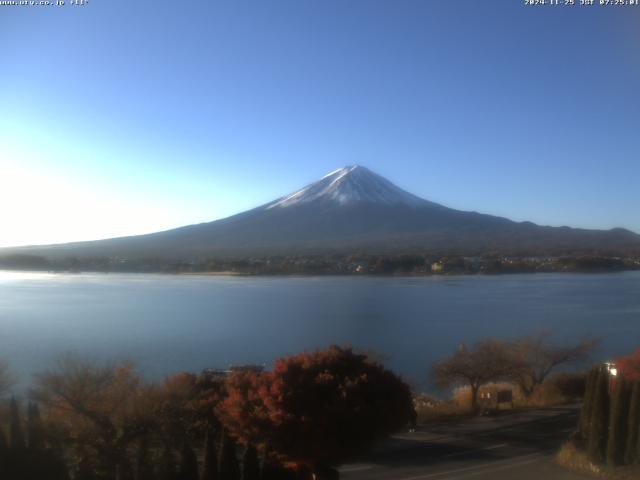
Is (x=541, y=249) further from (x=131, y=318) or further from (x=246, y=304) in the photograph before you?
Result: (x=131, y=318)

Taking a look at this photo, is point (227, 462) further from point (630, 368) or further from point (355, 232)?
point (355, 232)

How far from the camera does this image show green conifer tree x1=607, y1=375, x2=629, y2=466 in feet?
22.4

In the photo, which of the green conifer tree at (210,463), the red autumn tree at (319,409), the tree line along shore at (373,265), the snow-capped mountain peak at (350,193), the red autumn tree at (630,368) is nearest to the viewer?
the red autumn tree at (319,409)

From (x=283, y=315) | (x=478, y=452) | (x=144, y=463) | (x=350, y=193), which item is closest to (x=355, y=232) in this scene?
(x=350, y=193)

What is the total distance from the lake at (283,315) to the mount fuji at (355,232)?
7659mm

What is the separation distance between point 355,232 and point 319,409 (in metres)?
47.3

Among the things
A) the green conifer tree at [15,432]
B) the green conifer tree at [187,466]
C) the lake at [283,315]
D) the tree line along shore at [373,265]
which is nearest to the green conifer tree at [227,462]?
the green conifer tree at [187,466]

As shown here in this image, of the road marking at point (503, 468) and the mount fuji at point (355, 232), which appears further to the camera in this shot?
the mount fuji at point (355, 232)

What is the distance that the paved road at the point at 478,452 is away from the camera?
23.2 ft

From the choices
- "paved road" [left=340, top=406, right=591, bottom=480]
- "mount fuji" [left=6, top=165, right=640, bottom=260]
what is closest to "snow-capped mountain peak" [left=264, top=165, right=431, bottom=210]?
"mount fuji" [left=6, top=165, right=640, bottom=260]

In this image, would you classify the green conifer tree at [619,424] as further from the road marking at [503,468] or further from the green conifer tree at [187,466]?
the green conifer tree at [187,466]

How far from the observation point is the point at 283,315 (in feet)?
65.7

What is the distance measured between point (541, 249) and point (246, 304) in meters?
24.6

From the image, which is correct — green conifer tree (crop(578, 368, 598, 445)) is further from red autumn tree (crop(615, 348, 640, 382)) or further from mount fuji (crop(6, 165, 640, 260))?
mount fuji (crop(6, 165, 640, 260))
